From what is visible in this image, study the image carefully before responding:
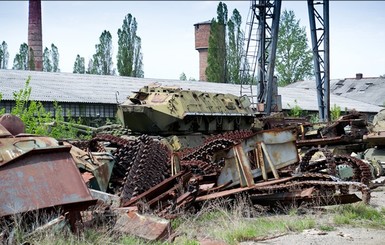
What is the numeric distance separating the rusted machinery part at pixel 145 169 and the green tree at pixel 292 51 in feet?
175

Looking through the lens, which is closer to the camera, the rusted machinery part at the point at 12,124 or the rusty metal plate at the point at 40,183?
the rusty metal plate at the point at 40,183

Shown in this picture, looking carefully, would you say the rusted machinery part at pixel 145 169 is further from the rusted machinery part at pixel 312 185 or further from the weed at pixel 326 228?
the weed at pixel 326 228

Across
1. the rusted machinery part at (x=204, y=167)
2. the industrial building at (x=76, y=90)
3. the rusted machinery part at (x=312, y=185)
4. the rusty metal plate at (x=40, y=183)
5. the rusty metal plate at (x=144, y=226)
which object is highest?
the industrial building at (x=76, y=90)

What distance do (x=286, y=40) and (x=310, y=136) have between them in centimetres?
4498

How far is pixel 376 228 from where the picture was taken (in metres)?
7.73

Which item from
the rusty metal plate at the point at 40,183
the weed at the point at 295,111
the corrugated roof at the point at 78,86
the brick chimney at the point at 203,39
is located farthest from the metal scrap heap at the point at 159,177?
the brick chimney at the point at 203,39

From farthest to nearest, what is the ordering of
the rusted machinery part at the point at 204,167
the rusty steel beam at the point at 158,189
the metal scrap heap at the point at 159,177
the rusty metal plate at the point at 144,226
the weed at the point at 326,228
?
the rusted machinery part at the point at 204,167 < the rusty steel beam at the point at 158,189 < the weed at the point at 326,228 < the rusty metal plate at the point at 144,226 < the metal scrap heap at the point at 159,177

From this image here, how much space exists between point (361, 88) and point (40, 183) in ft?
162

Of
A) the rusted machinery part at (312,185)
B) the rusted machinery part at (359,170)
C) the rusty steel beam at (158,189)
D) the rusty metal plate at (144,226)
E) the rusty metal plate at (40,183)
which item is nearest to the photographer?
the rusty metal plate at (40,183)

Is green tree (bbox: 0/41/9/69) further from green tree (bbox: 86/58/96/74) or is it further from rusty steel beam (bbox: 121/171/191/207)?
rusty steel beam (bbox: 121/171/191/207)

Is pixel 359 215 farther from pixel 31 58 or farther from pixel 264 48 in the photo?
pixel 31 58

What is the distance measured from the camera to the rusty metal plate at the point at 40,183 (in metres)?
6.06

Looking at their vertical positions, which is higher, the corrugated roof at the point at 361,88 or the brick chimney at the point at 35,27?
the brick chimney at the point at 35,27

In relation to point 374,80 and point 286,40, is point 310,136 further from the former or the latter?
point 286,40
